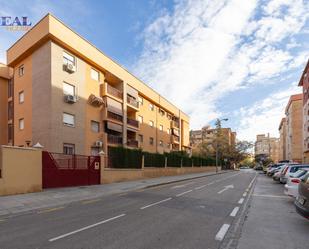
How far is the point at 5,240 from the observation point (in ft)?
19.5

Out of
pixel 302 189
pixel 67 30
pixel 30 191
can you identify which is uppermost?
pixel 67 30

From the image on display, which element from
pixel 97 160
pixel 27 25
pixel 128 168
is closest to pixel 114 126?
pixel 128 168

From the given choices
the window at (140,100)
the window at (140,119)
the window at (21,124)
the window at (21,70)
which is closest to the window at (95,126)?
the window at (21,124)

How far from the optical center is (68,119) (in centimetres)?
2336

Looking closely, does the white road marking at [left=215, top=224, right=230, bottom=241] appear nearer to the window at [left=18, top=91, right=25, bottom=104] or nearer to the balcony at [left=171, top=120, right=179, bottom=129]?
the window at [left=18, top=91, right=25, bottom=104]

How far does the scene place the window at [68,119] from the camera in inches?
903

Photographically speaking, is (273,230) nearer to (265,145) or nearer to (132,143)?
(132,143)

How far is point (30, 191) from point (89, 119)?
41.8ft

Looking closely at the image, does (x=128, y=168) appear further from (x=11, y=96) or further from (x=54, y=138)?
(x=11, y=96)

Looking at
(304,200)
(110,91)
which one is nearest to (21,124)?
(110,91)

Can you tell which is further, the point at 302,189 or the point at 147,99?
the point at 147,99

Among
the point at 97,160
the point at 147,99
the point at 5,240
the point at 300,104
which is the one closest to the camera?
the point at 5,240

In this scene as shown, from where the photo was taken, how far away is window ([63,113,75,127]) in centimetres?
2294

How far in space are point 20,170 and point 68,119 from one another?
10466 mm
